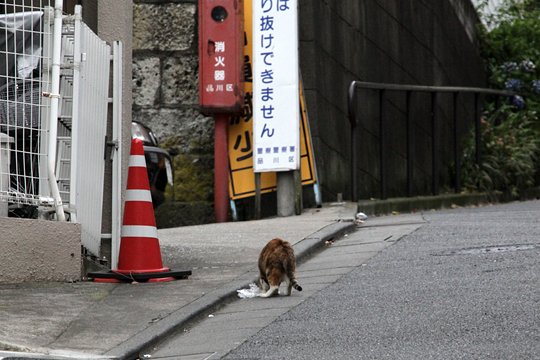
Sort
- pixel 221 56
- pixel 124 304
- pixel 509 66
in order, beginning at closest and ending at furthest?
pixel 124 304
pixel 221 56
pixel 509 66

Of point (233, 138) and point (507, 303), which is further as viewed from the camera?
point (233, 138)

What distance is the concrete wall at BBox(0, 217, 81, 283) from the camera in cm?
865

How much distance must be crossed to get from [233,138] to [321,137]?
1.04 meters

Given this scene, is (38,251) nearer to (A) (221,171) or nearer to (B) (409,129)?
(A) (221,171)

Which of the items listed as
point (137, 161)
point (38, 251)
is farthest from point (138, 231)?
point (38, 251)

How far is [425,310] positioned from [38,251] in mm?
2888

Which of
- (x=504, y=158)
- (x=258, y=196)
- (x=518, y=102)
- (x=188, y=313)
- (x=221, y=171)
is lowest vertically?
(x=188, y=313)

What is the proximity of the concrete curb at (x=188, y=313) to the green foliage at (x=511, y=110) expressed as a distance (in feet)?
25.8

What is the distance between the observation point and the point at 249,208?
14609mm

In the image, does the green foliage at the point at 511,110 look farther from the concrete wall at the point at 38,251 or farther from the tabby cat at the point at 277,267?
the concrete wall at the point at 38,251

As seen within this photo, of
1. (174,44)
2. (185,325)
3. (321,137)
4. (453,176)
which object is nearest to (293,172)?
(321,137)

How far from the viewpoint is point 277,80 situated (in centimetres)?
1399

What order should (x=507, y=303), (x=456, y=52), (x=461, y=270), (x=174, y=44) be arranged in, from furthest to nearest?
(x=456, y=52) < (x=174, y=44) < (x=461, y=270) < (x=507, y=303)

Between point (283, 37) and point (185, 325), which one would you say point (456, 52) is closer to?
point (283, 37)
